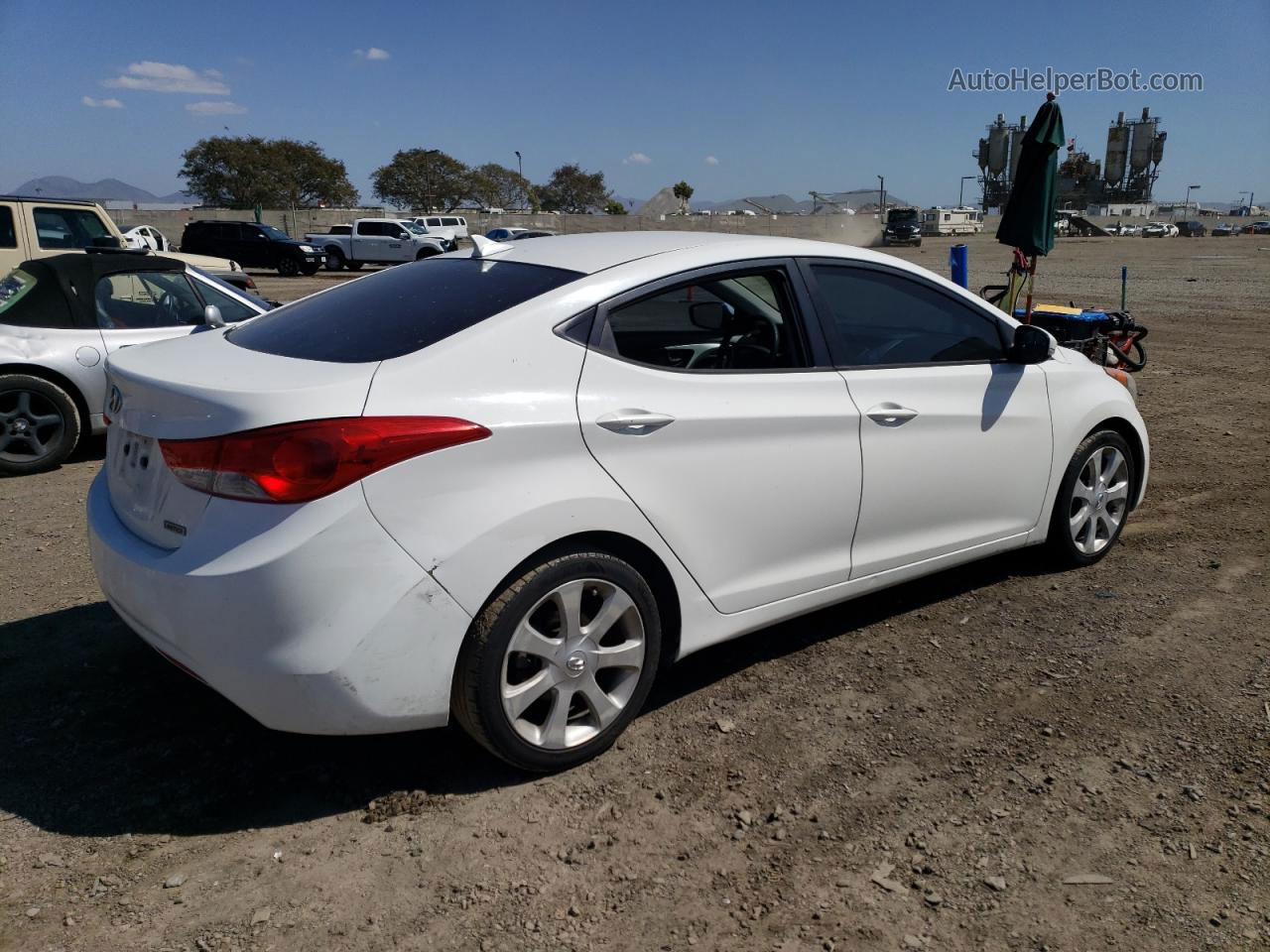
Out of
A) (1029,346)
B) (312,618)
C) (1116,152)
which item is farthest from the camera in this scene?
(1116,152)

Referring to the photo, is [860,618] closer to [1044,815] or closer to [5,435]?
[1044,815]

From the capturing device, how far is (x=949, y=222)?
8381 centimetres

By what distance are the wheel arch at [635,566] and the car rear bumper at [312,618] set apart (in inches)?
8.3

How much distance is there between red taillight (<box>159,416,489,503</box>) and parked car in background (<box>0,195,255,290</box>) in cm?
1072

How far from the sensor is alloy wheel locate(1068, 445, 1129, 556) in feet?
15.2

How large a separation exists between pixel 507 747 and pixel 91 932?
3.59 feet

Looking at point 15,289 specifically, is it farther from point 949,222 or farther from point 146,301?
point 949,222

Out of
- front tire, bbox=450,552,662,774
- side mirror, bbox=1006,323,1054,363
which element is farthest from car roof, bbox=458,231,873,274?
front tire, bbox=450,552,662,774

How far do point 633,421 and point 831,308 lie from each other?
3.59 ft

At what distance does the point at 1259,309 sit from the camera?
17078 mm

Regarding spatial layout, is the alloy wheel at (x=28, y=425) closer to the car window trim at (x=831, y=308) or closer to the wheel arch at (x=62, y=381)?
the wheel arch at (x=62, y=381)

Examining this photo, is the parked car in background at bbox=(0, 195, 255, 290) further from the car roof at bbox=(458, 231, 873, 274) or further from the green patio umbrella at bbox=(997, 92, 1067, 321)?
the car roof at bbox=(458, 231, 873, 274)

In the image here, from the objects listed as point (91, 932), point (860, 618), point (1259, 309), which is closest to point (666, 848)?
point (91, 932)

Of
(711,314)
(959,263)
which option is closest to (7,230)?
(959,263)
